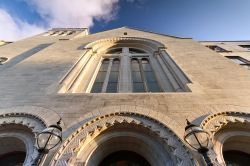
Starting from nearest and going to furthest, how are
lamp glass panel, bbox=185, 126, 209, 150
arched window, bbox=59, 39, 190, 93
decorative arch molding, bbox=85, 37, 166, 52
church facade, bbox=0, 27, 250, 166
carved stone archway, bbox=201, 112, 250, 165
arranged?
lamp glass panel, bbox=185, 126, 209, 150
church facade, bbox=0, 27, 250, 166
carved stone archway, bbox=201, 112, 250, 165
arched window, bbox=59, 39, 190, 93
decorative arch molding, bbox=85, 37, 166, 52

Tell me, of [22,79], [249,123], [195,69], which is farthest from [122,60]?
[249,123]

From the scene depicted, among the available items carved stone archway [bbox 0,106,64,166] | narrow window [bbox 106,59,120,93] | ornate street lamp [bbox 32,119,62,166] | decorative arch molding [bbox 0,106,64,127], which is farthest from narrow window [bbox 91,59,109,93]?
ornate street lamp [bbox 32,119,62,166]

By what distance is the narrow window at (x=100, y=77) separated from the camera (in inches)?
359

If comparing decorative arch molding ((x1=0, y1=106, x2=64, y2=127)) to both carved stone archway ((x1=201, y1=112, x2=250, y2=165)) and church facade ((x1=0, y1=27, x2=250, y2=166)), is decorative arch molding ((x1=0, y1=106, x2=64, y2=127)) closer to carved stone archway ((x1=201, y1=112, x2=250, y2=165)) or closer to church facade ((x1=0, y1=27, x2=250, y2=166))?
church facade ((x1=0, y1=27, x2=250, y2=166))

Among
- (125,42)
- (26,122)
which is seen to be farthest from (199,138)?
(125,42)

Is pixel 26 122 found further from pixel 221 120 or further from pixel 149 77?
pixel 149 77

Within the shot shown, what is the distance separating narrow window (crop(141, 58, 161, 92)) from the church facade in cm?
5

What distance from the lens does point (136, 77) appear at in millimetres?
10203

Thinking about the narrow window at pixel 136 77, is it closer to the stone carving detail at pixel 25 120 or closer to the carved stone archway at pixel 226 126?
the carved stone archway at pixel 226 126

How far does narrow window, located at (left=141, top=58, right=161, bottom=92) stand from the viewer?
9133mm

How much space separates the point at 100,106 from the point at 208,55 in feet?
21.4

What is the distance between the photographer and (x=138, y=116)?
5.89m

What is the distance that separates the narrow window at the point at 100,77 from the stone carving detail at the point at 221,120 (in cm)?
452

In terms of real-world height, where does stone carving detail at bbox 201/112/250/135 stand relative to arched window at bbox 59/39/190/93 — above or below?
below
